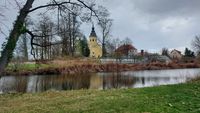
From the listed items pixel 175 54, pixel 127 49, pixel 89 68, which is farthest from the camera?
pixel 175 54

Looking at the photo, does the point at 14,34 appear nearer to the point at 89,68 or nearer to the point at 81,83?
the point at 81,83

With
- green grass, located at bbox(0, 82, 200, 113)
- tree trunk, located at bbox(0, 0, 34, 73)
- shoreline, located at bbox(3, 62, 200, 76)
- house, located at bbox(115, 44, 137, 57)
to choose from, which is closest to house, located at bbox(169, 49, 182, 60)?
house, located at bbox(115, 44, 137, 57)

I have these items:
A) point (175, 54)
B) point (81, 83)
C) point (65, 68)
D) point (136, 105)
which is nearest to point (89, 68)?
point (65, 68)

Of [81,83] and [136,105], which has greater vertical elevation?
[136,105]

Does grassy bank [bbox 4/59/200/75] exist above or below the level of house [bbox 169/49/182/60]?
below

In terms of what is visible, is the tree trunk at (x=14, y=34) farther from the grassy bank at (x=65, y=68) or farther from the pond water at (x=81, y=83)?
the grassy bank at (x=65, y=68)

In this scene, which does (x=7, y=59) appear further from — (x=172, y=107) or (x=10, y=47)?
(x=172, y=107)

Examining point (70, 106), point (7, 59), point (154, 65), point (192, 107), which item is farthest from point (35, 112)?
point (154, 65)

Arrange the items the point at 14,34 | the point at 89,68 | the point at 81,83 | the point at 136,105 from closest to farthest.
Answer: the point at 14,34
the point at 136,105
the point at 81,83
the point at 89,68

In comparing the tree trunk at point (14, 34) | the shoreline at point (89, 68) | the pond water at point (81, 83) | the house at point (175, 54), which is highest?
the house at point (175, 54)

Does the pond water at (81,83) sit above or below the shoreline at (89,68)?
below

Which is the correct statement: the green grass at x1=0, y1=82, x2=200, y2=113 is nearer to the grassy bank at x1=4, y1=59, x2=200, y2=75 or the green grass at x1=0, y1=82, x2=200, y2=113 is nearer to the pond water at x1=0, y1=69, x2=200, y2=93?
the pond water at x1=0, y1=69, x2=200, y2=93

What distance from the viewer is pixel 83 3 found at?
9.94m

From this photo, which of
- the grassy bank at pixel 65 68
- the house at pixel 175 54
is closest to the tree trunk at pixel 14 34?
the grassy bank at pixel 65 68
